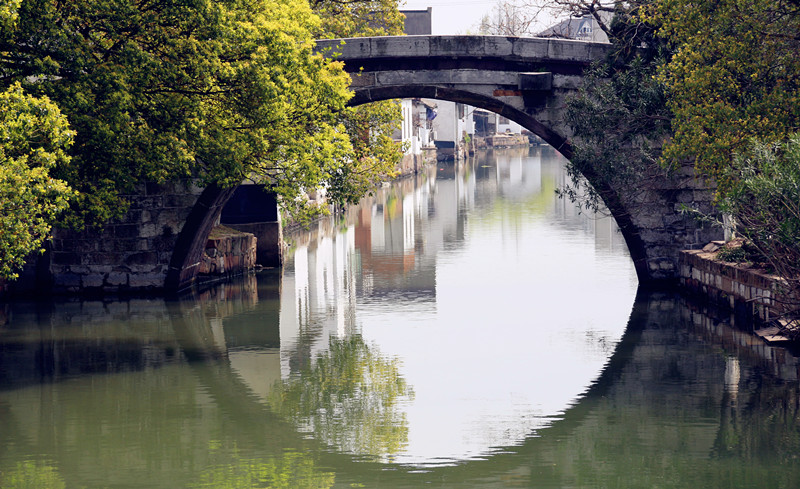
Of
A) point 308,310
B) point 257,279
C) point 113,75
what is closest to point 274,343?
point 308,310

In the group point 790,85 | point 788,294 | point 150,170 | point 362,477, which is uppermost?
point 790,85

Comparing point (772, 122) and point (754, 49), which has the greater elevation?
point (754, 49)

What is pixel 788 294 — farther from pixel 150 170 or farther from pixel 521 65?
pixel 150 170

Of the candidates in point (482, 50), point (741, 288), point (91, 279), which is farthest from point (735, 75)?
point (91, 279)

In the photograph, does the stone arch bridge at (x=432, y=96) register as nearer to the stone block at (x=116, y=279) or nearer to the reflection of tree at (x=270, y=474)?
the stone block at (x=116, y=279)

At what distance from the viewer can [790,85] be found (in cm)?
1911

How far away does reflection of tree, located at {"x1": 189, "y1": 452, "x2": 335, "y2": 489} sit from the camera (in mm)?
11492

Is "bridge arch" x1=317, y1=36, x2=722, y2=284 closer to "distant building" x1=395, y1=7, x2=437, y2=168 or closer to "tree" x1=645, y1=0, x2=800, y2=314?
"tree" x1=645, y1=0, x2=800, y2=314

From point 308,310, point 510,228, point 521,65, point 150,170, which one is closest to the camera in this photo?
point 150,170

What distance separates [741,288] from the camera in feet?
64.7

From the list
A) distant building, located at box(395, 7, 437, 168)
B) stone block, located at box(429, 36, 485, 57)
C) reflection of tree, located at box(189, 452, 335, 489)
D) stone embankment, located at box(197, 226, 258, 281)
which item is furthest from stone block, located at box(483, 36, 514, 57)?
distant building, located at box(395, 7, 437, 168)

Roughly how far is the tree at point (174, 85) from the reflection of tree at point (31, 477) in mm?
8119

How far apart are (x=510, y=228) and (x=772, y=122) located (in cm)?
2022

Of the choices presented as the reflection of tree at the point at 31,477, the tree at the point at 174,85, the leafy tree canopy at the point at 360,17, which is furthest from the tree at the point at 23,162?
the leafy tree canopy at the point at 360,17
